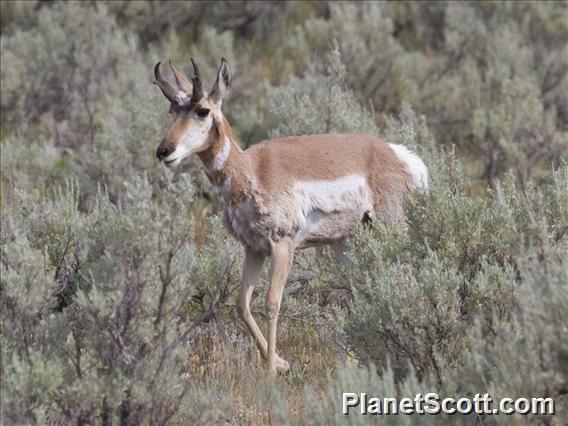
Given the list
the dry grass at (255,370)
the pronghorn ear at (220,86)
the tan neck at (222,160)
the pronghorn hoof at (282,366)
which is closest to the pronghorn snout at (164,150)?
the tan neck at (222,160)

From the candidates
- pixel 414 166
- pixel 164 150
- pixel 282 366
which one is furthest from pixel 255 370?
pixel 414 166

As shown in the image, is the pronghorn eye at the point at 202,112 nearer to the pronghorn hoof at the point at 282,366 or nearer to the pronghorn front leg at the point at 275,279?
the pronghorn front leg at the point at 275,279

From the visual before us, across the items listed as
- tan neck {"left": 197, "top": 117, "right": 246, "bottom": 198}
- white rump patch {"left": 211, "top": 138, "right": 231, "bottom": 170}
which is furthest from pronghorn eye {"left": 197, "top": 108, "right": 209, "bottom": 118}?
white rump patch {"left": 211, "top": 138, "right": 231, "bottom": 170}

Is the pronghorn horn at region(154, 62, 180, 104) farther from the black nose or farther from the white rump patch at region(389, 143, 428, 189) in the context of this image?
the white rump patch at region(389, 143, 428, 189)

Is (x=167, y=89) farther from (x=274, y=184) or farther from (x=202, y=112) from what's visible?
(x=274, y=184)

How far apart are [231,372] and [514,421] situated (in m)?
2.35

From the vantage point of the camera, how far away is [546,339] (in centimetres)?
428

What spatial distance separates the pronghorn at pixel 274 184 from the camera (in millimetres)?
6430

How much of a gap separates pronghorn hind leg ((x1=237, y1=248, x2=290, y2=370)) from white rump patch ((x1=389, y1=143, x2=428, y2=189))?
1289 millimetres

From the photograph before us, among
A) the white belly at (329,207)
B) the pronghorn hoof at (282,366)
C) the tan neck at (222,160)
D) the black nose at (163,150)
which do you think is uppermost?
the black nose at (163,150)

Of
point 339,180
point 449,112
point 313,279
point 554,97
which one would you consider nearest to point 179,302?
point 339,180

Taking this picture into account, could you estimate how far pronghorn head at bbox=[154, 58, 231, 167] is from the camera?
6184 millimetres

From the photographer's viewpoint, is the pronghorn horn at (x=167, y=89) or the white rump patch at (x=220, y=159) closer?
the pronghorn horn at (x=167, y=89)

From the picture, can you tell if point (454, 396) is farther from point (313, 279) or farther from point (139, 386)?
point (313, 279)
